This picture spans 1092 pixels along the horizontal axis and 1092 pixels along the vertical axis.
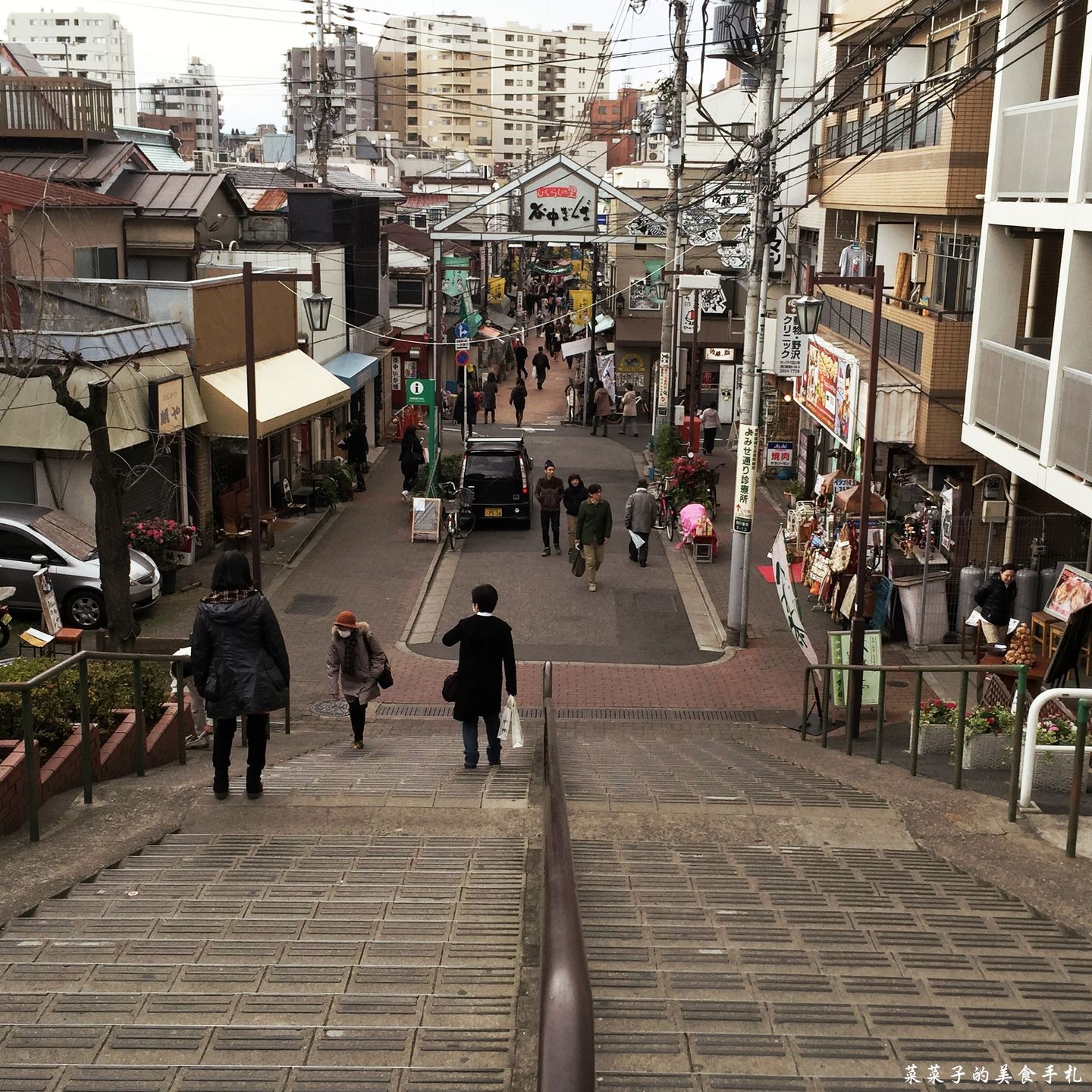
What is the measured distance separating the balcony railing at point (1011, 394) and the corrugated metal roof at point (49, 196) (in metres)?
13.9

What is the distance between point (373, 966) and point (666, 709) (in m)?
11.8

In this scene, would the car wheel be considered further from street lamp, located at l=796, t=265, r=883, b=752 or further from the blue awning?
the blue awning

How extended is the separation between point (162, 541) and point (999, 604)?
1225 centimetres

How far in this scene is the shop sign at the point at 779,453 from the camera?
32.3 metres

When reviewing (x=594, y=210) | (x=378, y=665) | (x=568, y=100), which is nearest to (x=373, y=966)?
(x=378, y=665)

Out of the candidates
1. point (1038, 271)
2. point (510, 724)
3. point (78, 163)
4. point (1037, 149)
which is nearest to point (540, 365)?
point (78, 163)

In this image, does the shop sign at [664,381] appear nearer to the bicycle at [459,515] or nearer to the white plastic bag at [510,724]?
the bicycle at [459,515]

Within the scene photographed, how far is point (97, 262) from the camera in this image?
25.8 metres

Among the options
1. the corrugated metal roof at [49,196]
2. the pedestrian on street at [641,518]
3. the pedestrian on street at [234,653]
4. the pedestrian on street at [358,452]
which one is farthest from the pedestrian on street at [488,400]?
the pedestrian on street at [234,653]

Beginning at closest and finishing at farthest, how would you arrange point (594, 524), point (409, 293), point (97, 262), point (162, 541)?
1. point (162, 541)
2. point (594, 524)
3. point (97, 262)
4. point (409, 293)

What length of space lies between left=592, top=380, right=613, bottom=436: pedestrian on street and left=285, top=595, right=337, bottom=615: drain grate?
2039cm

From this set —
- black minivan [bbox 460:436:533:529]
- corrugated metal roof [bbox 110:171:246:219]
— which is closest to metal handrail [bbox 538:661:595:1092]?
black minivan [bbox 460:436:533:529]

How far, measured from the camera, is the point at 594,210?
2888 centimetres

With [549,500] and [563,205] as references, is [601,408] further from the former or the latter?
[549,500]
